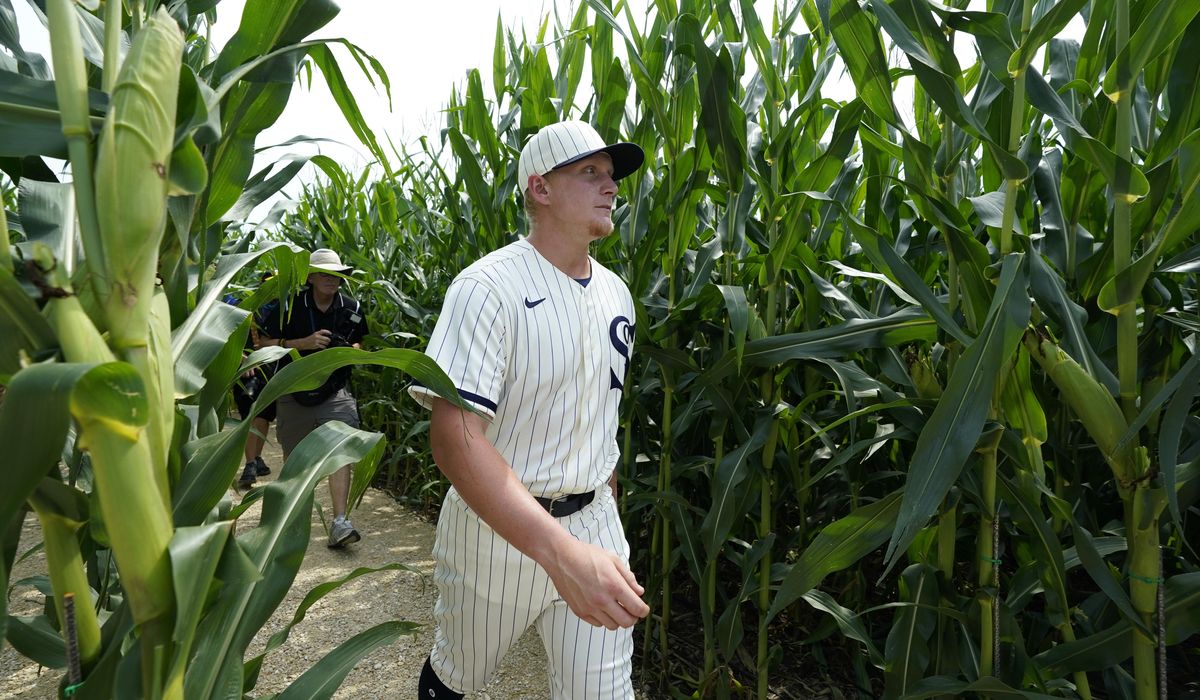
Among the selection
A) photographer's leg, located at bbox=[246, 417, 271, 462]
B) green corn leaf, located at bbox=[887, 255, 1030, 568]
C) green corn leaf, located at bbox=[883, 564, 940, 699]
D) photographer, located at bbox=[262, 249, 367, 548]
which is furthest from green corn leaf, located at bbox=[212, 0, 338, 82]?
photographer's leg, located at bbox=[246, 417, 271, 462]

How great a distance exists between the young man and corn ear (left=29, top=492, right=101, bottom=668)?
74 cm

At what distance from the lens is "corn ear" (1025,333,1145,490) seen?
1.31 m

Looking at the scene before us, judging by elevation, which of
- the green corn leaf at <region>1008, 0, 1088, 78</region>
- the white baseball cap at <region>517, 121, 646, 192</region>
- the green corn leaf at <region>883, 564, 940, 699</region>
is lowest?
the green corn leaf at <region>883, 564, 940, 699</region>

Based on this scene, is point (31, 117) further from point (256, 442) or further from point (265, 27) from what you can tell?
point (256, 442)

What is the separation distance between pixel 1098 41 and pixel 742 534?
77.4 inches

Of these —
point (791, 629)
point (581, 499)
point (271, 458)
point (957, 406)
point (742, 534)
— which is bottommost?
point (271, 458)

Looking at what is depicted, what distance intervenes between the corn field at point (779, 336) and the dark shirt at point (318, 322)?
1662 mm

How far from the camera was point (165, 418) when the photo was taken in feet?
2.59

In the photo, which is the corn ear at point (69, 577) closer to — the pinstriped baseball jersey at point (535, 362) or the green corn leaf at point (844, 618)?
the pinstriped baseball jersey at point (535, 362)

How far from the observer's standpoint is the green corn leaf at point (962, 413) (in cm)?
119

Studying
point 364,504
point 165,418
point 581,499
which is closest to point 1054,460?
point 581,499

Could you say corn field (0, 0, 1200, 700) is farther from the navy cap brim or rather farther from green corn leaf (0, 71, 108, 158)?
the navy cap brim

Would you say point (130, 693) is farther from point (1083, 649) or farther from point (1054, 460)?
point (1054, 460)

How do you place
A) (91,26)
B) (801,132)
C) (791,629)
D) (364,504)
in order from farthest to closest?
(364,504), (791,629), (801,132), (91,26)
